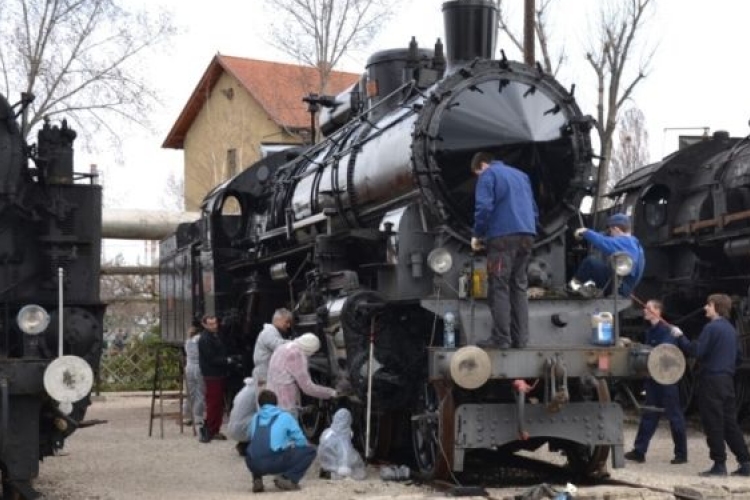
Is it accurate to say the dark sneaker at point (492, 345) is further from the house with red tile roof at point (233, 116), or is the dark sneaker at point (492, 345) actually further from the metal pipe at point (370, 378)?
the house with red tile roof at point (233, 116)

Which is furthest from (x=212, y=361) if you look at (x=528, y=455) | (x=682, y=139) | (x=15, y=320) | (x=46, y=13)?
(x=46, y=13)

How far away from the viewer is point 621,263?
10047 millimetres

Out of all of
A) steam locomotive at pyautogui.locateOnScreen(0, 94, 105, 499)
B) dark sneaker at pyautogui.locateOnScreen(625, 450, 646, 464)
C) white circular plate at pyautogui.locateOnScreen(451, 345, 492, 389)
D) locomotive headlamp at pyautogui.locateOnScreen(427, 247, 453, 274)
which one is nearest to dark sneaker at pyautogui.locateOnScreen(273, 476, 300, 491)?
steam locomotive at pyautogui.locateOnScreen(0, 94, 105, 499)

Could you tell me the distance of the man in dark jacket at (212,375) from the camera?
48.4 ft

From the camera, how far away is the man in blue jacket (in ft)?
32.7

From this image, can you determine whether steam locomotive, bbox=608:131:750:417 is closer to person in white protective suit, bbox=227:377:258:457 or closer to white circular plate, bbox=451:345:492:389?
person in white protective suit, bbox=227:377:258:457

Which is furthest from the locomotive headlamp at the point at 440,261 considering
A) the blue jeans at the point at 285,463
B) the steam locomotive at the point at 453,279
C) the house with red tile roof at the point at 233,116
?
the house with red tile roof at the point at 233,116

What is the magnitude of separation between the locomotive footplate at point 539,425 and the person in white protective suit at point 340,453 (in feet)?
4.81

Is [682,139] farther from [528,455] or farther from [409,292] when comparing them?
[409,292]

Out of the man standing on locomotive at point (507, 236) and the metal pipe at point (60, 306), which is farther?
the man standing on locomotive at point (507, 236)

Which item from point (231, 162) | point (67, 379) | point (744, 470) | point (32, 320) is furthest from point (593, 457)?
point (231, 162)

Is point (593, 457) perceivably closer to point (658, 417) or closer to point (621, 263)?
point (621, 263)

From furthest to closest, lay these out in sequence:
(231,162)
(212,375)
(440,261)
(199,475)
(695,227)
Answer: (231,162) < (695,227) < (212,375) < (199,475) < (440,261)

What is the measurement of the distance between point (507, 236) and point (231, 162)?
31287 millimetres
